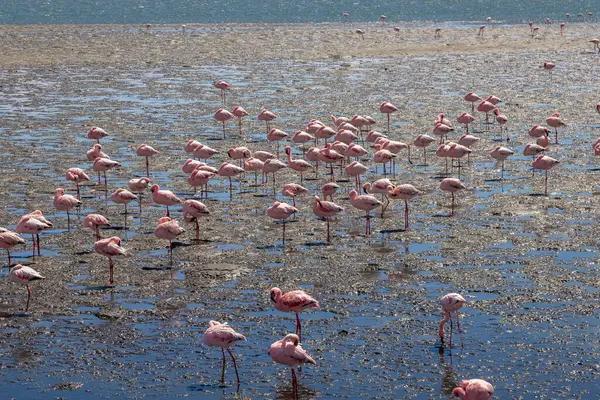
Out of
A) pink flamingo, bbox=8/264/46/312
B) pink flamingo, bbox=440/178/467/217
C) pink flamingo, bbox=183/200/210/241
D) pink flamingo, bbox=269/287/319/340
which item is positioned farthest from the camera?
pink flamingo, bbox=440/178/467/217

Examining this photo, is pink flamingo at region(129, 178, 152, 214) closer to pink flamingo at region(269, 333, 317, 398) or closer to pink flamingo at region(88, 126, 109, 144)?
pink flamingo at region(88, 126, 109, 144)

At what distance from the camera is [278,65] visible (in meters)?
41.9

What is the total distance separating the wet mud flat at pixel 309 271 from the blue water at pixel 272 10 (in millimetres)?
44612

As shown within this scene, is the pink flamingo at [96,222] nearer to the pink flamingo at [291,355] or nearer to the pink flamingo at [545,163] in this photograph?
the pink flamingo at [291,355]

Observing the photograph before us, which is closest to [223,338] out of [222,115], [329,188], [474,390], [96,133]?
[474,390]

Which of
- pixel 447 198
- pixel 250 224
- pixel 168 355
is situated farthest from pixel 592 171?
pixel 168 355

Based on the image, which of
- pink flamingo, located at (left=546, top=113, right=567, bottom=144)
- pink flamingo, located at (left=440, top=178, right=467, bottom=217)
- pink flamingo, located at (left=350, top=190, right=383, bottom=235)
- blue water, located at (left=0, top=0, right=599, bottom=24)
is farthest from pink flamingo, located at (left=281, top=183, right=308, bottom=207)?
blue water, located at (left=0, top=0, right=599, bottom=24)

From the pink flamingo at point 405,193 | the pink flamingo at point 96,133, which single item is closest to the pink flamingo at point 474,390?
the pink flamingo at point 405,193

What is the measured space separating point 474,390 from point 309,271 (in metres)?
5.35

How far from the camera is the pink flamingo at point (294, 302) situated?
12.3m

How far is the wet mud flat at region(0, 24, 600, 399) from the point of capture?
11516 millimetres

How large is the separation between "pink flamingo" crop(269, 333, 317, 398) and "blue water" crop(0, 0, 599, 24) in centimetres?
6260

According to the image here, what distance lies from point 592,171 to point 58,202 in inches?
454

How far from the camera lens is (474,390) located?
10.0 metres
